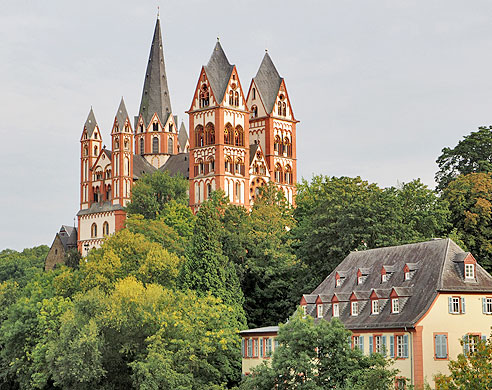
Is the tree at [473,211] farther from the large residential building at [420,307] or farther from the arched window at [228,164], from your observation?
the arched window at [228,164]

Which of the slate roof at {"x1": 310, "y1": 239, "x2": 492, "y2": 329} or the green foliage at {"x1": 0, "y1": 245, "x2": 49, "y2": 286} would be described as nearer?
the slate roof at {"x1": 310, "y1": 239, "x2": 492, "y2": 329}

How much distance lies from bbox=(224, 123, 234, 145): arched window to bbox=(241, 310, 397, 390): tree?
70.7 m

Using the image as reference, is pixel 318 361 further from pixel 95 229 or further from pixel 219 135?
pixel 95 229

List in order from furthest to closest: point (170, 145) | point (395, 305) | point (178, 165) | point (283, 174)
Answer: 1. point (170, 145)
2. point (178, 165)
3. point (283, 174)
4. point (395, 305)

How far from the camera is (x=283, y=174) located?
128 metres

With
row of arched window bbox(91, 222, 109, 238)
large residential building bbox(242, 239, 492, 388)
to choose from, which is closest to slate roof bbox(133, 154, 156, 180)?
row of arched window bbox(91, 222, 109, 238)

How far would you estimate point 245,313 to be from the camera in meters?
73.0

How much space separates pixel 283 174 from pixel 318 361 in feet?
256

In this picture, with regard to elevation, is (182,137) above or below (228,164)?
above

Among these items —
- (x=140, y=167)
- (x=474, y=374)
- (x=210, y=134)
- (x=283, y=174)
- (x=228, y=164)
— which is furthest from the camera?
(x=140, y=167)

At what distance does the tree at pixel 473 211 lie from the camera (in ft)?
240

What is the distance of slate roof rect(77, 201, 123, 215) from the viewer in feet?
428

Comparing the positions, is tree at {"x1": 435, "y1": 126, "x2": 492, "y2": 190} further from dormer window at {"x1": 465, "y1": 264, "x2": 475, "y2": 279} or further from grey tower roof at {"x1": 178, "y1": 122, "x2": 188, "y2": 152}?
grey tower roof at {"x1": 178, "y1": 122, "x2": 188, "y2": 152}

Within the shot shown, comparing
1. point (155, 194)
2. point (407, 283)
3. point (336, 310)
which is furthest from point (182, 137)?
point (407, 283)
